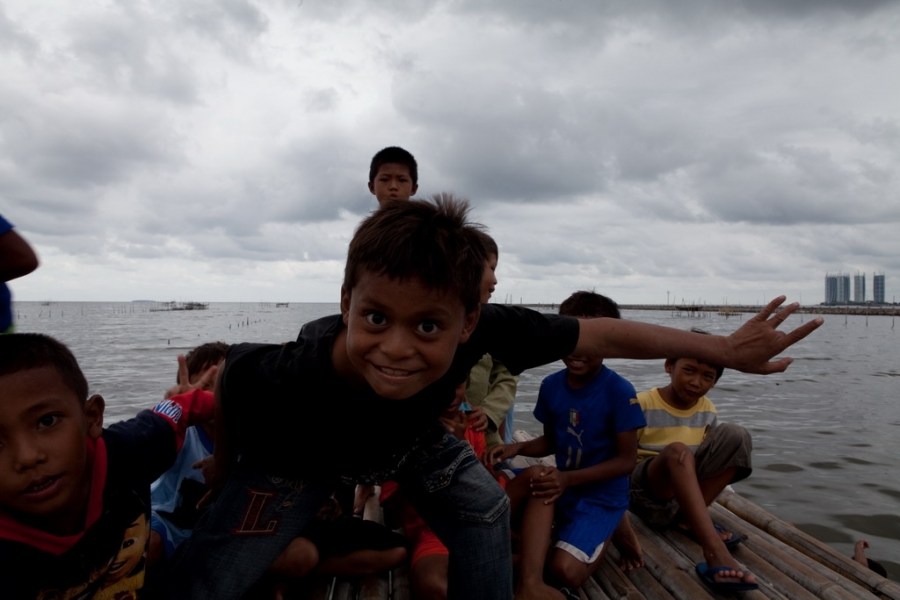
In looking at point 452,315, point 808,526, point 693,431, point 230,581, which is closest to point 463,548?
point 230,581

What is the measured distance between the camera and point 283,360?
6.17ft

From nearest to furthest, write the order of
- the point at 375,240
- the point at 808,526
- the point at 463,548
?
1. the point at 375,240
2. the point at 463,548
3. the point at 808,526

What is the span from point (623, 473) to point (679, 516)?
2.34ft

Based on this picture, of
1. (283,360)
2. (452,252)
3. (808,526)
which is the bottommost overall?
(808,526)

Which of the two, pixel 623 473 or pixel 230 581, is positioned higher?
pixel 623 473

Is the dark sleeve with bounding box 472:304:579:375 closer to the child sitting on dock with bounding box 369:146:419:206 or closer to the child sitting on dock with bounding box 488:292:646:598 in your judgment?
the child sitting on dock with bounding box 488:292:646:598

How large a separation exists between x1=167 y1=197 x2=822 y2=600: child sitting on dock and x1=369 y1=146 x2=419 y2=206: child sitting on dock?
7.97ft

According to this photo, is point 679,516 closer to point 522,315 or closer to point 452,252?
point 522,315

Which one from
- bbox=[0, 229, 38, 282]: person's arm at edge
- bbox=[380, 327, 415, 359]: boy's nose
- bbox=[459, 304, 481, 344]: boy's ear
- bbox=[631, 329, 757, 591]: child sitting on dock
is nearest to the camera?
bbox=[380, 327, 415, 359]: boy's nose

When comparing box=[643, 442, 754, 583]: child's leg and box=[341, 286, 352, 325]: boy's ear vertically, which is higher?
box=[341, 286, 352, 325]: boy's ear

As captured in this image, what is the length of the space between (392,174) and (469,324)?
9.20 feet

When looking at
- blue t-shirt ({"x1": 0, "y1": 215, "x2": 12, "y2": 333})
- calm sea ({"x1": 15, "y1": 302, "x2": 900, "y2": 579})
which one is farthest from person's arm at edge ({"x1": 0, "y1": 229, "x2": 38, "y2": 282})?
calm sea ({"x1": 15, "y1": 302, "x2": 900, "y2": 579})

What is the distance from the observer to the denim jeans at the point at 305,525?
6.47 feet

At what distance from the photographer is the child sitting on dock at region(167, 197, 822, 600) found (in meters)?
1.66
